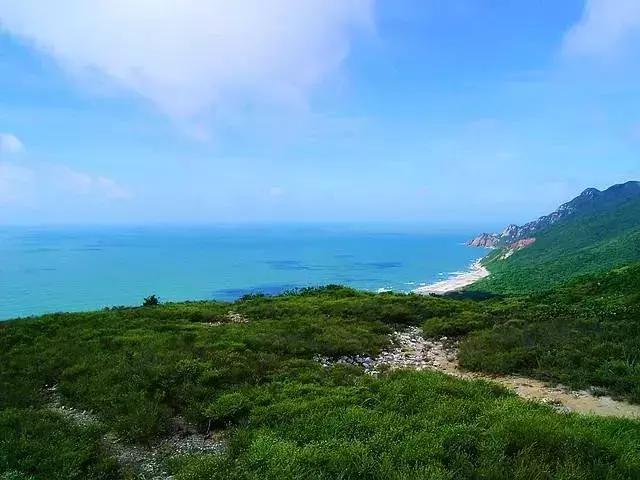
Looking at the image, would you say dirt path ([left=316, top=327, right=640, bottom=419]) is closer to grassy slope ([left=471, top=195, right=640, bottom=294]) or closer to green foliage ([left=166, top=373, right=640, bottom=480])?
green foliage ([left=166, top=373, right=640, bottom=480])

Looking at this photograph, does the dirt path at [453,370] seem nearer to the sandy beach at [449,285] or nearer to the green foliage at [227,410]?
the green foliage at [227,410]

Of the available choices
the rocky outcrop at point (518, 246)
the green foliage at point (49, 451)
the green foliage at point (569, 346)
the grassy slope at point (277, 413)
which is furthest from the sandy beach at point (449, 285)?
the green foliage at point (49, 451)

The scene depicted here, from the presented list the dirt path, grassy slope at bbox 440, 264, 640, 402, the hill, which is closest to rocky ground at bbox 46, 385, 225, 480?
the dirt path

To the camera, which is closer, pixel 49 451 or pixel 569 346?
pixel 49 451

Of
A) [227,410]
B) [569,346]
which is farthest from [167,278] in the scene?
Answer: [227,410]

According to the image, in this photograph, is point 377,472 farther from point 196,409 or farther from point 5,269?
point 5,269

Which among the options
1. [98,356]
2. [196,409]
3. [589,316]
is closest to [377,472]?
[196,409]

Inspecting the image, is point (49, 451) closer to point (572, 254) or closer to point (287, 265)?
point (572, 254)
